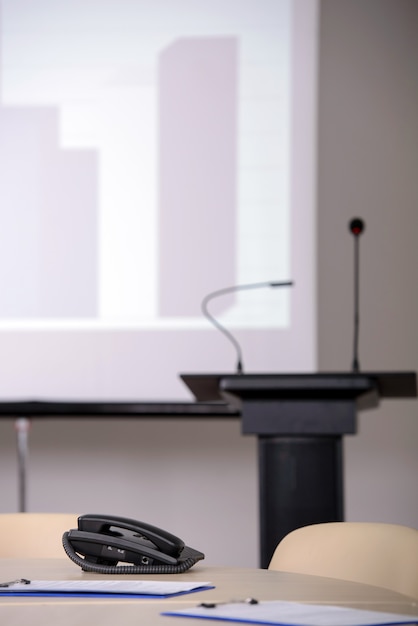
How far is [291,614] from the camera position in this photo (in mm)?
1068

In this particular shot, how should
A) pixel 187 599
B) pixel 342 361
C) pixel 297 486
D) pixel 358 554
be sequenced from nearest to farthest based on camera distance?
pixel 187 599
pixel 358 554
pixel 297 486
pixel 342 361

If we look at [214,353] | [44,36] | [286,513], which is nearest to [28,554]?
[286,513]

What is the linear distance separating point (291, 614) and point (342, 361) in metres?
3.64

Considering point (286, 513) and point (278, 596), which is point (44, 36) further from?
point (278, 596)

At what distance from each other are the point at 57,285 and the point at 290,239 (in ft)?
3.41

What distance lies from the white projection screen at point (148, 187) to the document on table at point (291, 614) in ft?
9.70

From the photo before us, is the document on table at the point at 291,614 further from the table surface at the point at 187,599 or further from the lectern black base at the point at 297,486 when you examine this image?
the lectern black base at the point at 297,486

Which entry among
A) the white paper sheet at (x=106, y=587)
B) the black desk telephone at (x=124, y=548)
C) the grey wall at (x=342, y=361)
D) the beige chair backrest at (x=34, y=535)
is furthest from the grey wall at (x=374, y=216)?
the white paper sheet at (x=106, y=587)

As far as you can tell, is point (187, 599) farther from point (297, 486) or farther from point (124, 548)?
point (297, 486)

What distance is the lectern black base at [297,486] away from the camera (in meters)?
2.73

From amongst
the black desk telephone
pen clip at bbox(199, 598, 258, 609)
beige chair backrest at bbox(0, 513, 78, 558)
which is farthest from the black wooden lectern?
pen clip at bbox(199, 598, 258, 609)

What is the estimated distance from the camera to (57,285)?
4250 millimetres

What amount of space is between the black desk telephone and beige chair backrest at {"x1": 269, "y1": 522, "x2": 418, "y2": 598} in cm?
33

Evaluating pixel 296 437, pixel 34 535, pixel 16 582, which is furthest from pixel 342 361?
pixel 16 582
